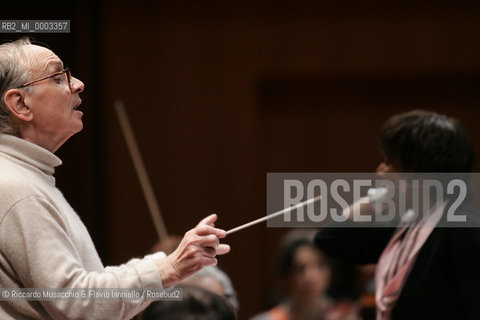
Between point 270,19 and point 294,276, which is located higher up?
point 270,19

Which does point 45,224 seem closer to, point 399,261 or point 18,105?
point 18,105

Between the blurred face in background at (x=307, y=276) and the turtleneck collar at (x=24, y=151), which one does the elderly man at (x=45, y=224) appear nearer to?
the turtleneck collar at (x=24, y=151)

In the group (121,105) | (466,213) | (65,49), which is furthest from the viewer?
(121,105)

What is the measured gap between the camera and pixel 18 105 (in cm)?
167

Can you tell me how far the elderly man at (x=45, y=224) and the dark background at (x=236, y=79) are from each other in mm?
2508

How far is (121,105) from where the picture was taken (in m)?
4.17

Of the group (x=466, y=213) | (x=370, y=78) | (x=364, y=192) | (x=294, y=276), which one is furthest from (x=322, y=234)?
(x=370, y=78)

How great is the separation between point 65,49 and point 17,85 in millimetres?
Result: 580

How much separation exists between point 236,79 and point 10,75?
8.94ft

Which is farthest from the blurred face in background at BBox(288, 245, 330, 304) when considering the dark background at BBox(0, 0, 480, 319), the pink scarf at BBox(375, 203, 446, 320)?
the pink scarf at BBox(375, 203, 446, 320)

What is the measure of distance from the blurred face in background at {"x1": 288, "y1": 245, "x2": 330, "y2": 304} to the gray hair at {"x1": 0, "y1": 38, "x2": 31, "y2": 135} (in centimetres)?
217

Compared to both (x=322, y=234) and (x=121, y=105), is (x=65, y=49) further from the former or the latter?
(x=121, y=105)

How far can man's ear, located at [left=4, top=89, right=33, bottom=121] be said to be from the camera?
1.66 meters

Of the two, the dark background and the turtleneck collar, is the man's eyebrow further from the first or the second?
the dark background
